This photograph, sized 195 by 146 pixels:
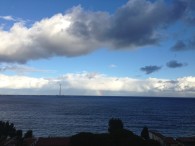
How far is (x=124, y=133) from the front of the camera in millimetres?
65250

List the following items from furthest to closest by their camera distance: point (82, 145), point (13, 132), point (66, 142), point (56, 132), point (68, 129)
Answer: point (68, 129) → point (56, 132) → point (13, 132) → point (66, 142) → point (82, 145)

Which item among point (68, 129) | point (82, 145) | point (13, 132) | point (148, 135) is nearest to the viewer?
point (82, 145)

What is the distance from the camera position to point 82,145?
63125mm

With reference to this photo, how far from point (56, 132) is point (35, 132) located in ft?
25.0

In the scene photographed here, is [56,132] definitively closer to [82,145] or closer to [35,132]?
[35,132]

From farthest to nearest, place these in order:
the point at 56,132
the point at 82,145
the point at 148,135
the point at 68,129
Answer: the point at 68,129
the point at 56,132
the point at 148,135
the point at 82,145

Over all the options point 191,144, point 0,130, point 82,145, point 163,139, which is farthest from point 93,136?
point 0,130

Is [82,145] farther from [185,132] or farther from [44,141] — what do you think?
[185,132]

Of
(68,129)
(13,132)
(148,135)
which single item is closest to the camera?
(148,135)

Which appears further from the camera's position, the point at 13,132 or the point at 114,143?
the point at 13,132

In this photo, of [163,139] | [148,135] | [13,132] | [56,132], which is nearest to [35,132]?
[56,132]

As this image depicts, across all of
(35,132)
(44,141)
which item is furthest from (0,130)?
(35,132)

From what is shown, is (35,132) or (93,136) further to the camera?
(35,132)

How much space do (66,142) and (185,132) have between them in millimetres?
69063
